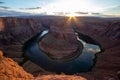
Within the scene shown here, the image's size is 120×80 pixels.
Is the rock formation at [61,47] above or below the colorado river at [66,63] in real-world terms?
above

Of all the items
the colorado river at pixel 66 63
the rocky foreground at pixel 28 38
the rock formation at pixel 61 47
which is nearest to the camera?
the rocky foreground at pixel 28 38

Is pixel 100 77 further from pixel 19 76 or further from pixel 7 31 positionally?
pixel 7 31

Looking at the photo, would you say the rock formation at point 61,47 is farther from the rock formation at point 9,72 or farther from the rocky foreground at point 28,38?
the rock formation at point 9,72

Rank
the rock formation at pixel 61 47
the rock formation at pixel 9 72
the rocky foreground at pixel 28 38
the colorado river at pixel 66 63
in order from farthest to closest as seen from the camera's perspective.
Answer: the rock formation at pixel 61 47 → the colorado river at pixel 66 63 → the rocky foreground at pixel 28 38 → the rock formation at pixel 9 72

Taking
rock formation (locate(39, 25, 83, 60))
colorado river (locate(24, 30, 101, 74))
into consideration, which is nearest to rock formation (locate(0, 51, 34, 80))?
colorado river (locate(24, 30, 101, 74))

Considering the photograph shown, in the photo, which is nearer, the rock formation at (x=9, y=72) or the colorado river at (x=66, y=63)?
the rock formation at (x=9, y=72)

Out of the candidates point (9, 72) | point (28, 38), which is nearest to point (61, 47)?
point (28, 38)

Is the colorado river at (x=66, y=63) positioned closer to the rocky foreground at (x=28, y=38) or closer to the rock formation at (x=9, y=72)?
the rocky foreground at (x=28, y=38)

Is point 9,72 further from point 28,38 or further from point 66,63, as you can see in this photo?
point 28,38

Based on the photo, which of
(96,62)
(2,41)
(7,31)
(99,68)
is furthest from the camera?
(7,31)

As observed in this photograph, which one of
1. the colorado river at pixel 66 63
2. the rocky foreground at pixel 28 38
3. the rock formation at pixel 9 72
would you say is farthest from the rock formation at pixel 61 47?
the rock formation at pixel 9 72

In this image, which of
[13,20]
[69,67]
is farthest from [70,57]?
[13,20]
